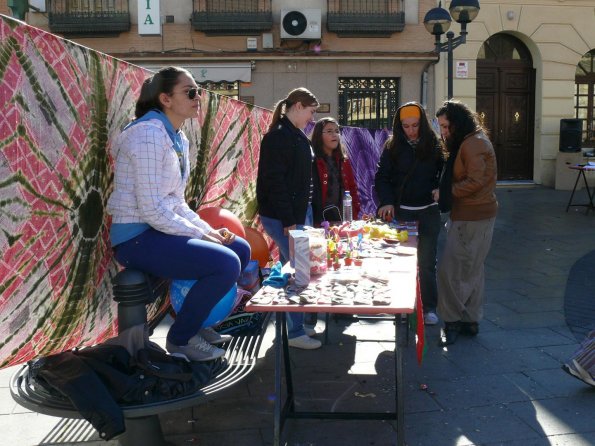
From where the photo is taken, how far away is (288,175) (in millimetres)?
4793

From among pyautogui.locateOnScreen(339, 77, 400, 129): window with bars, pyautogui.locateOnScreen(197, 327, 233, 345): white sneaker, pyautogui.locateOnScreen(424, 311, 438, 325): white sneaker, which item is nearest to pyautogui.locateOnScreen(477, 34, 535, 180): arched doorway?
pyautogui.locateOnScreen(339, 77, 400, 129): window with bars

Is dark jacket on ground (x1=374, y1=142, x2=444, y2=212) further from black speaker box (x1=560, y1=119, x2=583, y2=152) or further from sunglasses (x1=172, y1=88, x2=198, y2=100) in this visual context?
black speaker box (x1=560, y1=119, x2=583, y2=152)

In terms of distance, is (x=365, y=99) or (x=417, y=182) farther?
(x=365, y=99)

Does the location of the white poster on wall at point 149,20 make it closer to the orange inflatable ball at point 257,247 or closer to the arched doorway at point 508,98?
the arched doorway at point 508,98

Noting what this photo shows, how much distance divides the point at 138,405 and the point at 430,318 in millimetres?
3158

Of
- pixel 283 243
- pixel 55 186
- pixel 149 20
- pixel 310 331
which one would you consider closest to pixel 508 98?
pixel 149 20

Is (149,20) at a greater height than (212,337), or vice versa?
(149,20)

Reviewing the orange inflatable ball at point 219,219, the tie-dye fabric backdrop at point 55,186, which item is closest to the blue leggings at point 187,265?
the tie-dye fabric backdrop at point 55,186

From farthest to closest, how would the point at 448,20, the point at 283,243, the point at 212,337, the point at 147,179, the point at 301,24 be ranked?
the point at 301,24, the point at 448,20, the point at 283,243, the point at 212,337, the point at 147,179

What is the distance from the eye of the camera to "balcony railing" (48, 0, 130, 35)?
16.5 m

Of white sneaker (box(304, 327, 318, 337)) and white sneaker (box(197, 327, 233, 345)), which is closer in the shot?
white sneaker (box(197, 327, 233, 345))

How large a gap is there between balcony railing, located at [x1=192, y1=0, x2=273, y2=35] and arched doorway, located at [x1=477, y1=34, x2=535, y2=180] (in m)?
5.73

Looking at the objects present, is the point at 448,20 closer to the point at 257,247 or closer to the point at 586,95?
the point at 586,95

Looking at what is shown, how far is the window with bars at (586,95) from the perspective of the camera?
1767 centimetres
